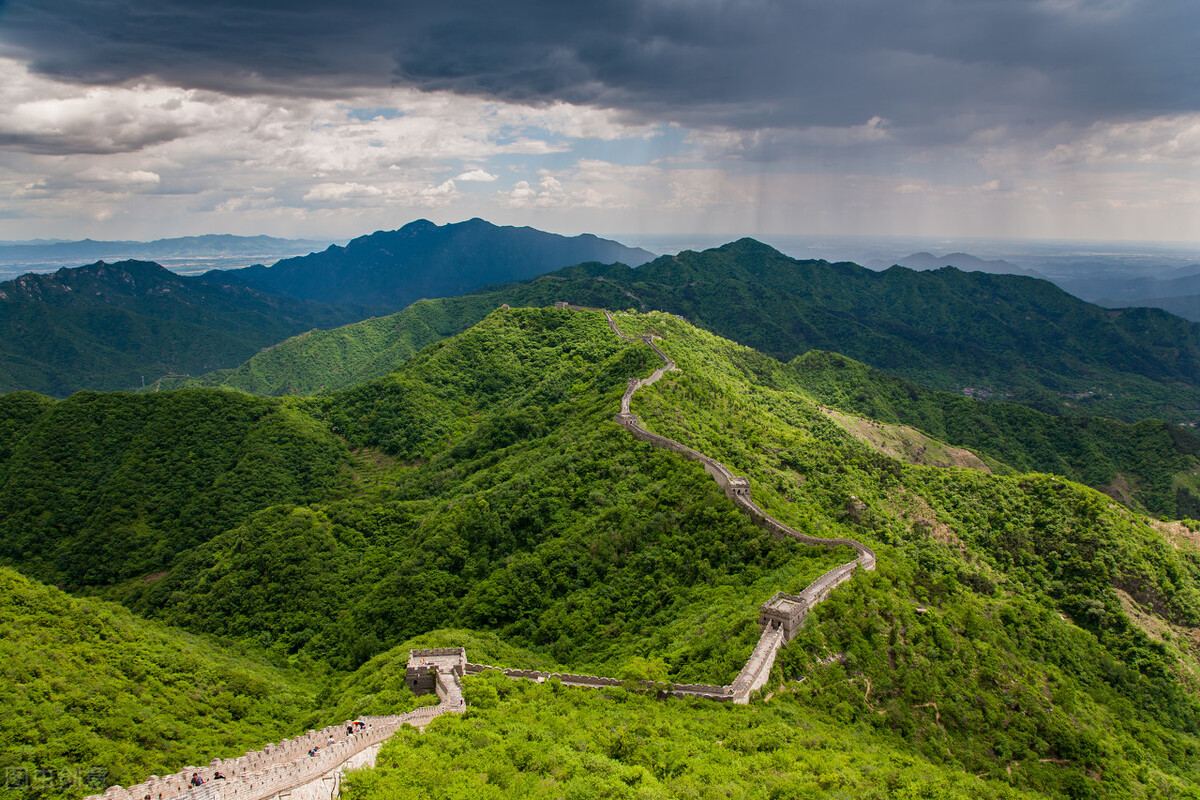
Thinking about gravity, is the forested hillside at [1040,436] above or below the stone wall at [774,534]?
below

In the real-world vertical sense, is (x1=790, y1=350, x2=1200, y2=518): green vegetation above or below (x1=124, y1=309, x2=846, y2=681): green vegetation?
below

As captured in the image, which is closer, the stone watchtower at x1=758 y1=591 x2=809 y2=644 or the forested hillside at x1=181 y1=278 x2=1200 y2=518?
the stone watchtower at x1=758 y1=591 x2=809 y2=644

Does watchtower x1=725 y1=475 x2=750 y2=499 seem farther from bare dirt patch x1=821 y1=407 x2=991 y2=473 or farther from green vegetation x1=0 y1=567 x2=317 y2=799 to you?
bare dirt patch x1=821 y1=407 x2=991 y2=473

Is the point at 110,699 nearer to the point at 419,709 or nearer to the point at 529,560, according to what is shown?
the point at 419,709

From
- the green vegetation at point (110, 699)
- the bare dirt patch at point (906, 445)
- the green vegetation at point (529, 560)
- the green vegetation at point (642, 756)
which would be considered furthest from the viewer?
the bare dirt patch at point (906, 445)

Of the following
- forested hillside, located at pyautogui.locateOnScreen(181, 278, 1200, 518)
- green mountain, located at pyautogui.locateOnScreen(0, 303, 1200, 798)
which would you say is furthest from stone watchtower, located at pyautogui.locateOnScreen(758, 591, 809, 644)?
forested hillside, located at pyautogui.locateOnScreen(181, 278, 1200, 518)

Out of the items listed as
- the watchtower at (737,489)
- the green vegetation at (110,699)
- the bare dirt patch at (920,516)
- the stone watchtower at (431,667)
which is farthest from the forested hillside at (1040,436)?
the green vegetation at (110,699)

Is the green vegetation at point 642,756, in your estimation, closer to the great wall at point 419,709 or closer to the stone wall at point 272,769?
the great wall at point 419,709

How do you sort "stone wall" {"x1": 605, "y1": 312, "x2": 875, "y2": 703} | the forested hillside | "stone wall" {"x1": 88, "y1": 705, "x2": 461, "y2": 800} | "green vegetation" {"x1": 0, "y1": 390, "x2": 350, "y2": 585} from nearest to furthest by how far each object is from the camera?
"stone wall" {"x1": 88, "y1": 705, "x2": 461, "y2": 800} → "stone wall" {"x1": 605, "y1": 312, "x2": 875, "y2": 703} → "green vegetation" {"x1": 0, "y1": 390, "x2": 350, "y2": 585} → the forested hillside
